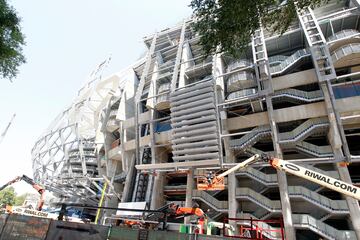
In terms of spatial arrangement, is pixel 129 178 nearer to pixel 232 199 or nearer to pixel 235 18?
pixel 232 199

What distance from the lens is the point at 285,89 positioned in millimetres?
27172

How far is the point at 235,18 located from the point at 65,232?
10666 mm

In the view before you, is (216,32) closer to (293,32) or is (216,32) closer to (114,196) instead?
(293,32)

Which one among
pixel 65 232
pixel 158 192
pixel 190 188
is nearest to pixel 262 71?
pixel 190 188

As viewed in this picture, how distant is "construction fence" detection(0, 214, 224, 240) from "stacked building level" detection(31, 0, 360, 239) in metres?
18.5

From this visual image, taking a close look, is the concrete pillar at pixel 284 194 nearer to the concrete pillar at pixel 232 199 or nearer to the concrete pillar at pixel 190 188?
the concrete pillar at pixel 232 199

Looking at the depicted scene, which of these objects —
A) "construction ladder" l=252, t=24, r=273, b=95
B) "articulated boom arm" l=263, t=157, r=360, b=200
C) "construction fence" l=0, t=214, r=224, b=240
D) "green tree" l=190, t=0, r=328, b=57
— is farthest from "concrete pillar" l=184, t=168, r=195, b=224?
"construction fence" l=0, t=214, r=224, b=240

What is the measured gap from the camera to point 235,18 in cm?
1038

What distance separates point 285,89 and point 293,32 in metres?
8.82

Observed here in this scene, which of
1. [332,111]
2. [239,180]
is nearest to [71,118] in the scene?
[239,180]

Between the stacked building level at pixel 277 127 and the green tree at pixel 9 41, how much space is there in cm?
1709

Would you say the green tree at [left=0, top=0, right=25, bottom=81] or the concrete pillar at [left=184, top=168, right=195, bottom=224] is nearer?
the green tree at [left=0, top=0, right=25, bottom=81]

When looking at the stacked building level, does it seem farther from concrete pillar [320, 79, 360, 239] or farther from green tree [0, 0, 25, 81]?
green tree [0, 0, 25, 81]

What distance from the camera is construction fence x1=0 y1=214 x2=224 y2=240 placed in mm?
5988
